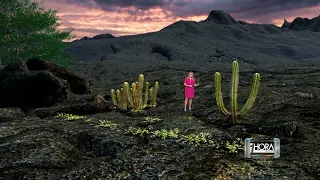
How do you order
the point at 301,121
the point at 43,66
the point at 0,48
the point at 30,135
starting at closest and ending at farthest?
the point at 30,135
the point at 301,121
the point at 43,66
the point at 0,48

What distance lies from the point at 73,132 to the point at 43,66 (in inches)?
321

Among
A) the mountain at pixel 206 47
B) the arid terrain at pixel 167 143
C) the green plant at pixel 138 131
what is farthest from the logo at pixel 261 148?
the mountain at pixel 206 47

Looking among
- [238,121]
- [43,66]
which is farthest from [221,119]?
[43,66]

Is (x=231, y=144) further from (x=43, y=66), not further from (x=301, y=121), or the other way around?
(x=43, y=66)

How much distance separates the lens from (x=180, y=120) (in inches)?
317

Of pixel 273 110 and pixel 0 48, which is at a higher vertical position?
pixel 0 48

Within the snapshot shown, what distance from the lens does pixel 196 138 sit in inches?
246

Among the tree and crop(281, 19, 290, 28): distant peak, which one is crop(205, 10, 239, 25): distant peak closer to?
crop(281, 19, 290, 28): distant peak

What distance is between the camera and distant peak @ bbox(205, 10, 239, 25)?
62844mm

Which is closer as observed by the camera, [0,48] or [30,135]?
[30,135]

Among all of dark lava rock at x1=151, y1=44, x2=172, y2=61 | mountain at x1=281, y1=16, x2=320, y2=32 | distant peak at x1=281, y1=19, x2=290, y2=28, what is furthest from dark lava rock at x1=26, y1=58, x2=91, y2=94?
distant peak at x1=281, y1=19, x2=290, y2=28

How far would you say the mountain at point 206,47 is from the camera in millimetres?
37438

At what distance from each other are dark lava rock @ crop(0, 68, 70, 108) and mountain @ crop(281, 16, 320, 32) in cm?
6839

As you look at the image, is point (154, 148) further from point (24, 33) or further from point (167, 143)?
point (24, 33)
